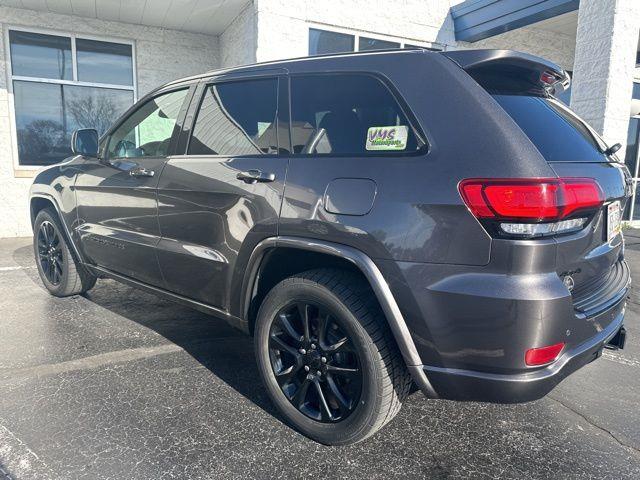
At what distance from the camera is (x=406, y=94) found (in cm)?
215

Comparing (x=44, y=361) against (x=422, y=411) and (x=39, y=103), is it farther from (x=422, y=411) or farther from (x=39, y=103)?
(x=39, y=103)

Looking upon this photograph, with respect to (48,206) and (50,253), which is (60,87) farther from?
(50,253)

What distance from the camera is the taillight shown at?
179 centimetres

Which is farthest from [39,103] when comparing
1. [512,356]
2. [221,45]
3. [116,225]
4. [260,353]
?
[512,356]

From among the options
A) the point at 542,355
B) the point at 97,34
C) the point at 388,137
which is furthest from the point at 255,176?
the point at 97,34

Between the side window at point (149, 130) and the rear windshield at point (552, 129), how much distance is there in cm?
206

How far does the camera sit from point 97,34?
823 centimetres

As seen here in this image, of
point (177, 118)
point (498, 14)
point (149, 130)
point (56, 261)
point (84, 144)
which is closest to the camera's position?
point (177, 118)

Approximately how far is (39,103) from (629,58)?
30.7ft

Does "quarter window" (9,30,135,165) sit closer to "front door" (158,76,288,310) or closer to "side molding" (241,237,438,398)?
"front door" (158,76,288,310)

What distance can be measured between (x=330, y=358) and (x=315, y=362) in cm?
9

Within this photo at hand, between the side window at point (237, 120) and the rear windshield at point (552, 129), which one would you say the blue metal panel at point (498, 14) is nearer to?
the rear windshield at point (552, 129)

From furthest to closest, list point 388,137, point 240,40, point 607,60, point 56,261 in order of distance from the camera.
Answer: point 240,40, point 607,60, point 56,261, point 388,137

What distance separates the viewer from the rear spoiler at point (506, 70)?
214 centimetres
